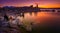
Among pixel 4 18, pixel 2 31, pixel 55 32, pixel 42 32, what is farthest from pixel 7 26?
pixel 55 32

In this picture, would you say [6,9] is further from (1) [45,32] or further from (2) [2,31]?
(2) [2,31]

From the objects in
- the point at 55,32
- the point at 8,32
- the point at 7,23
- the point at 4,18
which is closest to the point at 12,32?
the point at 8,32

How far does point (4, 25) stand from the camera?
717 cm

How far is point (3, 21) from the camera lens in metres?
7.90

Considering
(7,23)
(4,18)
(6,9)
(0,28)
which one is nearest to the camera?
(0,28)

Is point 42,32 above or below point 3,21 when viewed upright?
below

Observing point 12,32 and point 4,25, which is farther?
point 4,25

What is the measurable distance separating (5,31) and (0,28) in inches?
23.3

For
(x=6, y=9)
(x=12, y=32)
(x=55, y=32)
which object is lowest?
(x=55, y=32)

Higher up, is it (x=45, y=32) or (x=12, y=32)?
(x=12, y=32)

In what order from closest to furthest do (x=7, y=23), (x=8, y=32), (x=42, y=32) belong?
1. (x=8, y=32)
2. (x=7, y=23)
3. (x=42, y=32)

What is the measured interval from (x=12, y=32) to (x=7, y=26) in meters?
0.97

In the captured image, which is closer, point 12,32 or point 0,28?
point 12,32

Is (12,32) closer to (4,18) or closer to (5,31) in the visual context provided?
(5,31)
